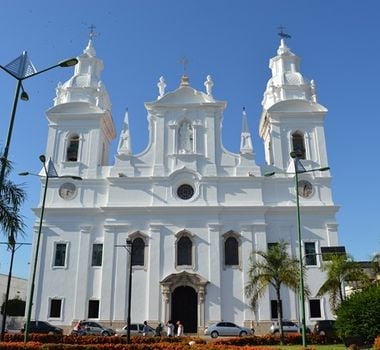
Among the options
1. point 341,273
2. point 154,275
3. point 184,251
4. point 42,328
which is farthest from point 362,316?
point 42,328

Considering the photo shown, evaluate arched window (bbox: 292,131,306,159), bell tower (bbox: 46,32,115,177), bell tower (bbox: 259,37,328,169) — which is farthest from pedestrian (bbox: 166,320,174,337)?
arched window (bbox: 292,131,306,159)

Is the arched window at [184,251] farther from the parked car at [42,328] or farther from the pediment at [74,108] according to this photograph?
the pediment at [74,108]

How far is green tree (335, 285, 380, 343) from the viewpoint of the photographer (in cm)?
2053

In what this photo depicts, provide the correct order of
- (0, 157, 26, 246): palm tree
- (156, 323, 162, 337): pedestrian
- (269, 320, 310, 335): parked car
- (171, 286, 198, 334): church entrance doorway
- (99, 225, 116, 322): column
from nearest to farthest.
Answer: (0, 157, 26, 246): palm tree → (156, 323, 162, 337): pedestrian → (269, 320, 310, 335): parked car → (99, 225, 116, 322): column → (171, 286, 198, 334): church entrance doorway

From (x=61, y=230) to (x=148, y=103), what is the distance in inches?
525

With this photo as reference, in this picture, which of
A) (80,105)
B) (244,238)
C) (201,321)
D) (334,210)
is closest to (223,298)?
(201,321)

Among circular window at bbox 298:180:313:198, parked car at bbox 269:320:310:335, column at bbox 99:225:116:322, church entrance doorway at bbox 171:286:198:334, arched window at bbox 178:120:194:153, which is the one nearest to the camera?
parked car at bbox 269:320:310:335

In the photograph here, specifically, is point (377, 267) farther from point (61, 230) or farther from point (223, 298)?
point (61, 230)

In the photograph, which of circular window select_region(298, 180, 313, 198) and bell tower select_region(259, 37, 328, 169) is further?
bell tower select_region(259, 37, 328, 169)

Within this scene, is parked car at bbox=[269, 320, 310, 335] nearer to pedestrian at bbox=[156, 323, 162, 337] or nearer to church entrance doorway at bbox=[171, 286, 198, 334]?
church entrance doorway at bbox=[171, 286, 198, 334]

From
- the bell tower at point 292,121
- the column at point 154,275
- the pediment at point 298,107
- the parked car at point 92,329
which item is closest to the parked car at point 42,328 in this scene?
the parked car at point 92,329

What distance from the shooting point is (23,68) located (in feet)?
52.6

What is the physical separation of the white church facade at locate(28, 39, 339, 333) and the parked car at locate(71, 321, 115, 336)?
7.97 ft

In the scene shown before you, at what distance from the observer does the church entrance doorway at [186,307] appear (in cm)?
3509
